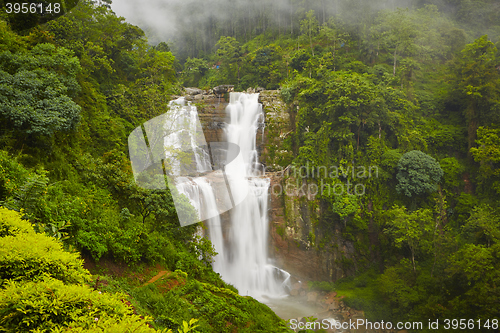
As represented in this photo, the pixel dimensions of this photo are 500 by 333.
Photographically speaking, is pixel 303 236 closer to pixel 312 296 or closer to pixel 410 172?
pixel 312 296

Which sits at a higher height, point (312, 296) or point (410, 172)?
point (410, 172)

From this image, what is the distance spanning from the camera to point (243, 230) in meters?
16.7

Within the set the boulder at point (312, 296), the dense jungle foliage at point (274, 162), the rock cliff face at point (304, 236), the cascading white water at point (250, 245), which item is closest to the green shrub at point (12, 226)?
the dense jungle foliage at point (274, 162)

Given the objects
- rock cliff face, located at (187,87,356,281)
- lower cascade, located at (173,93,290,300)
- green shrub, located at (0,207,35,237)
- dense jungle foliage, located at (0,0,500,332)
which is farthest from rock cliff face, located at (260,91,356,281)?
green shrub, located at (0,207,35,237)

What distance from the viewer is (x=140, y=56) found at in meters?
16.6

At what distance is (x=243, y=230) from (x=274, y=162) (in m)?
5.13

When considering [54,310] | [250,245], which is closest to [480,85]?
[250,245]

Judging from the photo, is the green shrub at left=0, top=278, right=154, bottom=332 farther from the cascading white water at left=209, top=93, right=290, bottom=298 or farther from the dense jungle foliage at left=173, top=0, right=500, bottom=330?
the cascading white water at left=209, top=93, right=290, bottom=298

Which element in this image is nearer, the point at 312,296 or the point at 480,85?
the point at 312,296

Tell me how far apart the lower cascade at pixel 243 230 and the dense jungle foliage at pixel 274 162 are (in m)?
2.68

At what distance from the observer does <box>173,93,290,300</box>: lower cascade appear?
601 inches

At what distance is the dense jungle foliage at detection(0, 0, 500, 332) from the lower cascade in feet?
8.81

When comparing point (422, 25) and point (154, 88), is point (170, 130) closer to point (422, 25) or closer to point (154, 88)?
point (154, 88)

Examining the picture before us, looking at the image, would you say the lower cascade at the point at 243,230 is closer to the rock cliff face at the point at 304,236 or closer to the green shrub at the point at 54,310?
the rock cliff face at the point at 304,236
